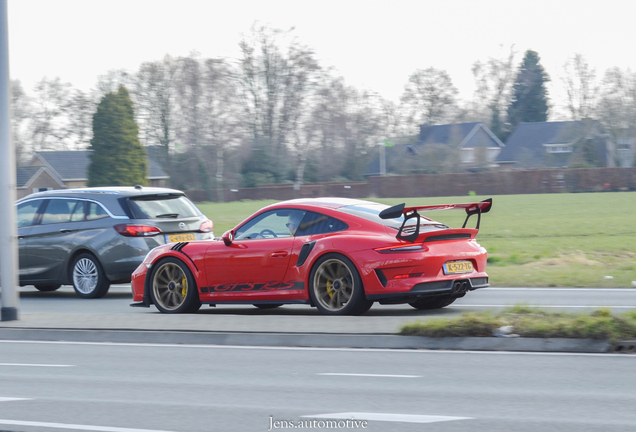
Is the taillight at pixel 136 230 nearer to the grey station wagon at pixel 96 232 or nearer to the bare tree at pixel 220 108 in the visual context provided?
the grey station wagon at pixel 96 232

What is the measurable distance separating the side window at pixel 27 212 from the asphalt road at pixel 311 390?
618cm

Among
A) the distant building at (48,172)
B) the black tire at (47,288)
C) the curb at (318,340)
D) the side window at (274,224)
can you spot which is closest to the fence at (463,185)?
the distant building at (48,172)

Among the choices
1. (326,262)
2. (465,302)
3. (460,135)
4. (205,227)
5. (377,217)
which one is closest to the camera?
(326,262)

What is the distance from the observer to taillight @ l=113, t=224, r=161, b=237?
43.4 feet

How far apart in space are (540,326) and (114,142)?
56548 mm

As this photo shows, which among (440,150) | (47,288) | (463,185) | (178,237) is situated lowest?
(47,288)

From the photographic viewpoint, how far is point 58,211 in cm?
1409

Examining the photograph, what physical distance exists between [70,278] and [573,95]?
2630 inches

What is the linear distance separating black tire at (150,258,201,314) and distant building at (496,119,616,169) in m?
63.0

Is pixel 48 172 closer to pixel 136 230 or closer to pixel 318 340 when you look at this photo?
pixel 136 230

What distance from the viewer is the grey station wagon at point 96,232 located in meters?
13.3

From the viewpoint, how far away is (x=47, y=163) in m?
87.6

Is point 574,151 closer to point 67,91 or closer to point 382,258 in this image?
point 67,91

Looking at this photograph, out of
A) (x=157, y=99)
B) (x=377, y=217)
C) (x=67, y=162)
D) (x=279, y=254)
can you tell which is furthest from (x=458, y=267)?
(x=67, y=162)
